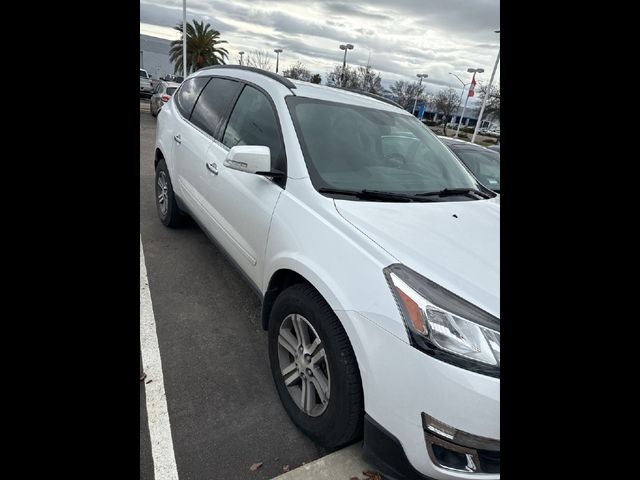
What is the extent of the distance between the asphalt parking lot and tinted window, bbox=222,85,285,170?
1285mm

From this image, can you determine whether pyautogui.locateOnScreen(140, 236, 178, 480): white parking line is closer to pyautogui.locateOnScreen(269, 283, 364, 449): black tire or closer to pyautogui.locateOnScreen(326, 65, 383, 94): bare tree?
pyautogui.locateOnScreen(269, 283, 364, 449): black tire

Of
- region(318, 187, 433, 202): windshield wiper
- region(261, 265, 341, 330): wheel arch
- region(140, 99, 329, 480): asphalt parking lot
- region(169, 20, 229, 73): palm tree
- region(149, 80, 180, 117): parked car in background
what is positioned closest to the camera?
region(261, 265, 341, 330): wheel arch

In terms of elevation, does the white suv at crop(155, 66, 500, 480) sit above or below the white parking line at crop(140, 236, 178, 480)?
above

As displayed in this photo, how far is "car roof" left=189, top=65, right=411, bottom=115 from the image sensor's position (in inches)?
110

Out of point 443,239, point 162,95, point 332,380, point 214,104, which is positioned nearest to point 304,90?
point 214,104

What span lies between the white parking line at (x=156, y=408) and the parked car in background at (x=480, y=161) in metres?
4.11

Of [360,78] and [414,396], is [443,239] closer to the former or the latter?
[414,396]

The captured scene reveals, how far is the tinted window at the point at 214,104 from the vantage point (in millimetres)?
3285

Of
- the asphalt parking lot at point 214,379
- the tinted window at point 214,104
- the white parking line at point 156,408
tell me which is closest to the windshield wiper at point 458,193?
the asphalt parking lot at point 214,379

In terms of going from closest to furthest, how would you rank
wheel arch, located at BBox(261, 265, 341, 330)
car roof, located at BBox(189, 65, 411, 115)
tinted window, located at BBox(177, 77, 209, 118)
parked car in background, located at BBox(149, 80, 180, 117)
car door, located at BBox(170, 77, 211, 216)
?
wheel arch, located at BBox(261, 265, 341, 330), car roof, located at BBox(189, 65, 411, 115), car door, located at BBox(170, 77, 211, 216), tinted window, located at BBox(177, 77, 209, 118), parked car in background, located at BBox(149, 80, 180, 117)

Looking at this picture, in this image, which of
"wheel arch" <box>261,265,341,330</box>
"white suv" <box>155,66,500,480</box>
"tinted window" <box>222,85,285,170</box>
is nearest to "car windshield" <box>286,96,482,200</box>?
"white suv" <box>155,66,500,480</box>

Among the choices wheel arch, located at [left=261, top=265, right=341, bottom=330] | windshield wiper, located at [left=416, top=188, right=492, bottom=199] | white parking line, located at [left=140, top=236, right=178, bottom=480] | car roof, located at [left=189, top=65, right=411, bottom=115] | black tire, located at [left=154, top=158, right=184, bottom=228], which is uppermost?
car roof, located at [left=189, top=65, right=411, bottom=115]
